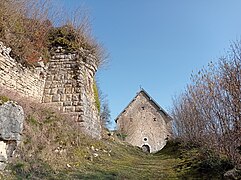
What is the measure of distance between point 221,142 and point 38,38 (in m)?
7.40

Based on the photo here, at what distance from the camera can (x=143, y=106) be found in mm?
29344

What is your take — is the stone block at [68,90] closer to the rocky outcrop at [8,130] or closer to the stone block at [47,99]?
the stone block at [47,99]

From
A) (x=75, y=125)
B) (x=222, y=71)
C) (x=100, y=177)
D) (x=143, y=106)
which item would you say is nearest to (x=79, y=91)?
(x=75, y=125)

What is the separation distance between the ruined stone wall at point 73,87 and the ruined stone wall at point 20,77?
1.45 feet

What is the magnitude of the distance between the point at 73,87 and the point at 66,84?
32 cm

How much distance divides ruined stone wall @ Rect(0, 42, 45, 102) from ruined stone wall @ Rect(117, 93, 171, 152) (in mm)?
19898

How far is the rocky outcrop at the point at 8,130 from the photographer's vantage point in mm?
4312

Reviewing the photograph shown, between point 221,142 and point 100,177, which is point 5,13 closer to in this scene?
point 100,177

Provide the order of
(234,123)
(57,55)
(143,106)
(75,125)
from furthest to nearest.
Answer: (143,106) → (57,55) → (75,125) → (234,123)

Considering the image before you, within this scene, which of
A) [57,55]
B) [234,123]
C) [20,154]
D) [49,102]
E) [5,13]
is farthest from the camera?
[57,55]

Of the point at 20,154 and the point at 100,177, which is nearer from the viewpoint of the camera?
the point at 20,154

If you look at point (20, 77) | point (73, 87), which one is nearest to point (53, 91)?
point (73, 87)

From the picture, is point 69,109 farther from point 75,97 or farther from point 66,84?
point 66,84

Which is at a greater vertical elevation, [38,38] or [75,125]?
[38,38]
